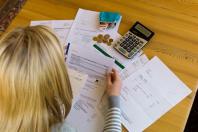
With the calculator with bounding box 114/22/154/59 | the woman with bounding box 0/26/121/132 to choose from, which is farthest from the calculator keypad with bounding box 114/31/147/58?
the woman with bounding box 0/26/121/132

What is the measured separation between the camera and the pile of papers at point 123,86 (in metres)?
1.01

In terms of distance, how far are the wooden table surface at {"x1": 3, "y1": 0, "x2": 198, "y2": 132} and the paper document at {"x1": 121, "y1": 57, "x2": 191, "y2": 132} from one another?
0.02m

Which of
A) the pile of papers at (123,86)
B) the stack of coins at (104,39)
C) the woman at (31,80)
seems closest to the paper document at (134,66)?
the pile of papers at (123,86)

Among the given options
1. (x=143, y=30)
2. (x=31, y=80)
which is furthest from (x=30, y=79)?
(x=143, y=30)

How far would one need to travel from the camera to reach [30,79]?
83 centimetres

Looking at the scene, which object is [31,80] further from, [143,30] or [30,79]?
[143,30]

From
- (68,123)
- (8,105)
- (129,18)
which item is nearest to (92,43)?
(129,18)

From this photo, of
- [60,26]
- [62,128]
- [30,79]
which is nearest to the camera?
[30,79]

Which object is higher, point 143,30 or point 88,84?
point 143,30

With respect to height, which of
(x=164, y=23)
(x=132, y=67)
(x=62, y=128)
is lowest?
(x=62, y=128)

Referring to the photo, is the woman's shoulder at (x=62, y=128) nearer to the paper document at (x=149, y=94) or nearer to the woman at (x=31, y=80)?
the woman at (x=31, y=80)

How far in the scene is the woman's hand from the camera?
104 cm

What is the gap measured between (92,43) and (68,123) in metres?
0.30

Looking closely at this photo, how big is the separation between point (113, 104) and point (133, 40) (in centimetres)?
25
